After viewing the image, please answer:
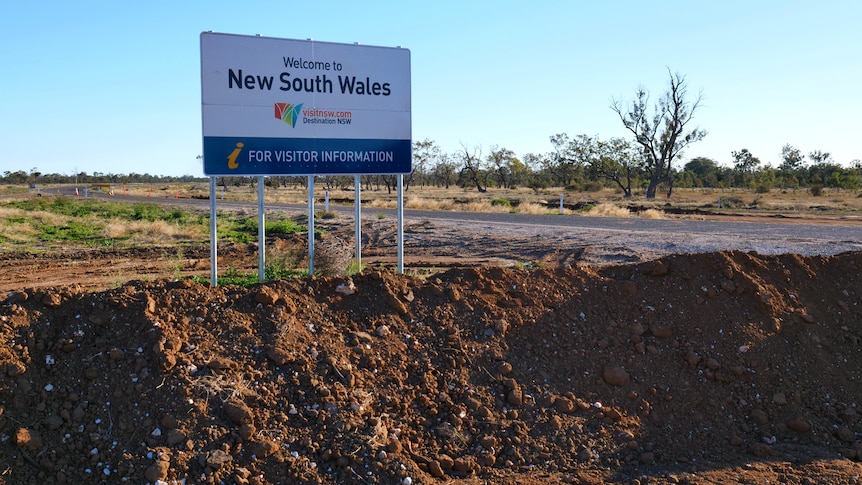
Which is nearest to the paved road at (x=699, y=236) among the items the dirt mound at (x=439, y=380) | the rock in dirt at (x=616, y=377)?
the dirt mound at (x=439, y=380)

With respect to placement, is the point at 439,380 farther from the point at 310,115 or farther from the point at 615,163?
the point at 615,163

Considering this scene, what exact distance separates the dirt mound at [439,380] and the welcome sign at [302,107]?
1.69 m

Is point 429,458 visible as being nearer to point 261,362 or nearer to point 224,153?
point 261,362

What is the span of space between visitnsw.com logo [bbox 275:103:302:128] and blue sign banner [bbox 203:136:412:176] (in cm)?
20

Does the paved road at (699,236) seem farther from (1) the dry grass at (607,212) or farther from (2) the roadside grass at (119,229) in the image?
(1) the dry grass at (607,212)

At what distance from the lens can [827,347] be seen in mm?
6641

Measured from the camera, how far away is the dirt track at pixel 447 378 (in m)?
4.55

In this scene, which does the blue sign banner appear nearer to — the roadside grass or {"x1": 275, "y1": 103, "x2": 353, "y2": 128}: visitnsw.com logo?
{"x1": 275, "y1": 103, "x2": 353, "y2": 128}: visitnsw.com logo

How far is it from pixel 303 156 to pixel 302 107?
19.8 inches


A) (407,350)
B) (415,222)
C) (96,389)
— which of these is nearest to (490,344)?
(407,350)

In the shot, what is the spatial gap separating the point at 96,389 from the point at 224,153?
297cm

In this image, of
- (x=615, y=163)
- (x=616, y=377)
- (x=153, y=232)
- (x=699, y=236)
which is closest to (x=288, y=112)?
(x=616, y=377)

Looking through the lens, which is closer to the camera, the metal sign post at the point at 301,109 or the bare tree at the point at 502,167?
the metal sign post at the point at 301,109

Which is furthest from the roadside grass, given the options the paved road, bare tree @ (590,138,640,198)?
bare tree @ (590,138,640,198)
